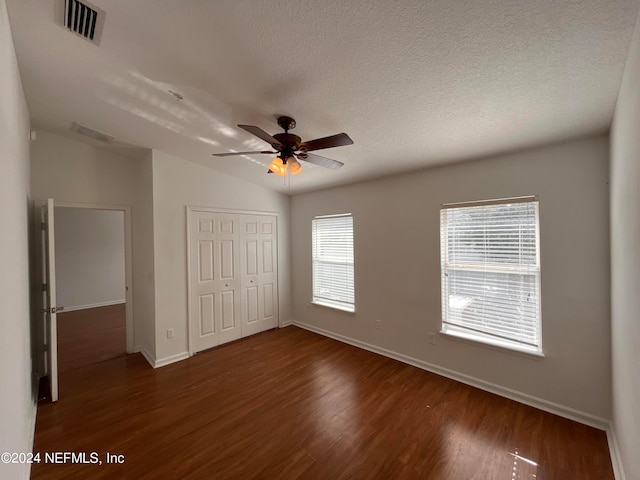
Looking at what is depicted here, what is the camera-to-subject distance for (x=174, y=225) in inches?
135

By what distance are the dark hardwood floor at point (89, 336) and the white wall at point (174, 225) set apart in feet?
3.36

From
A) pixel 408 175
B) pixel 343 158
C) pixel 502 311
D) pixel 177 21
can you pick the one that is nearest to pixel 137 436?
pixel 177 21

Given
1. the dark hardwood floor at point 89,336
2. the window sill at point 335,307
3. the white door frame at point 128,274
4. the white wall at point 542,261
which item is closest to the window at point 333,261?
the window sill at point 335,307

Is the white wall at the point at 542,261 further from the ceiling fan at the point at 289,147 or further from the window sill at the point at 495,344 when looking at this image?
the ceiling fan at the point at 289,147

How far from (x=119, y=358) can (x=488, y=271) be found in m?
4.78

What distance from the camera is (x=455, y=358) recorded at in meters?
2.87

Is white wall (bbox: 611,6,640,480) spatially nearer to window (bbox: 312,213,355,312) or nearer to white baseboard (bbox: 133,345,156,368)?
window (bbox: 312,213,355,312)

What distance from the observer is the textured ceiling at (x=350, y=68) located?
48.7 inches

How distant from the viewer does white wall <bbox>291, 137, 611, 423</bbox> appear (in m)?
2.13

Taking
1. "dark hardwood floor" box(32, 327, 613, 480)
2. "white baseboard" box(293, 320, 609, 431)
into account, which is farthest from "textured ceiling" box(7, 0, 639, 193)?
"dark hardwood floor" box(32, 327, 613, 480)

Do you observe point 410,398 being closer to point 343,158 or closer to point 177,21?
point 343,158

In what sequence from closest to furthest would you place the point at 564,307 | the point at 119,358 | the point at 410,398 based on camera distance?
1. the point at 564,307
2. the point at 410,398
3. the point at 119,358

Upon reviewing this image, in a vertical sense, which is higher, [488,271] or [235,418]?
[488,271]

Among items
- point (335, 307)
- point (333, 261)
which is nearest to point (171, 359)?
point (335, 307)
